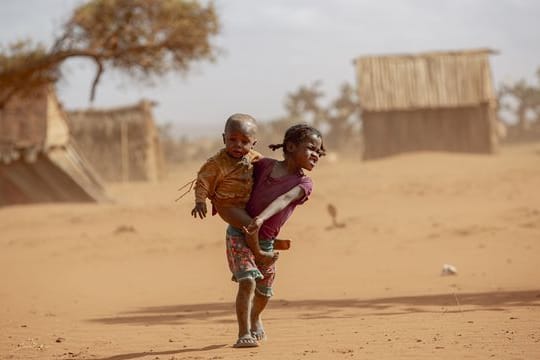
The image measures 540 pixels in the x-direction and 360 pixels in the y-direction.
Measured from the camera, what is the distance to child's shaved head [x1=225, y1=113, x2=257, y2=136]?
619 centimetres

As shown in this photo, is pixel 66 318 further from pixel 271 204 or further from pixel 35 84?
pixel 35 84

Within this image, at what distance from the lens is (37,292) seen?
11219 mm

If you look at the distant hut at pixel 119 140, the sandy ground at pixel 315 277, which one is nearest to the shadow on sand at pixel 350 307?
the sandy ground at pixel 315 277

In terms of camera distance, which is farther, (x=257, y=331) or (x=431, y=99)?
(x=431, y=99)

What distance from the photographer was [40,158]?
917 inches

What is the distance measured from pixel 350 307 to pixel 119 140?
1008 inches

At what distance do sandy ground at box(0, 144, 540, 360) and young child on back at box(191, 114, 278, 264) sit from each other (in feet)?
2.76

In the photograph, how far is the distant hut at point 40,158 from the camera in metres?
22.6

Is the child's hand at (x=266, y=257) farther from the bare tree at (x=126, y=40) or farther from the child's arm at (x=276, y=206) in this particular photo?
the bare tree at (x=126, y=40)

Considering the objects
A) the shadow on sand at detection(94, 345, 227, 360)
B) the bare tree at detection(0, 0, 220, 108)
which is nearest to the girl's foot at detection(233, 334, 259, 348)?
the shadow on sand at detection(94, 345, 227, 360)

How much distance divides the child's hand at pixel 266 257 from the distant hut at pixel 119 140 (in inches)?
1063

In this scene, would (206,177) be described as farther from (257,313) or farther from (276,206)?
(257,313)

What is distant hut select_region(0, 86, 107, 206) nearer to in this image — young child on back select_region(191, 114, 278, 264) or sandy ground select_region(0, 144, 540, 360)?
sandy ground select_region(0, 144, 540, 360)

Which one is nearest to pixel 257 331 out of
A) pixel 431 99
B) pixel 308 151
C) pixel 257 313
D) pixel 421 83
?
pixel 257 313
